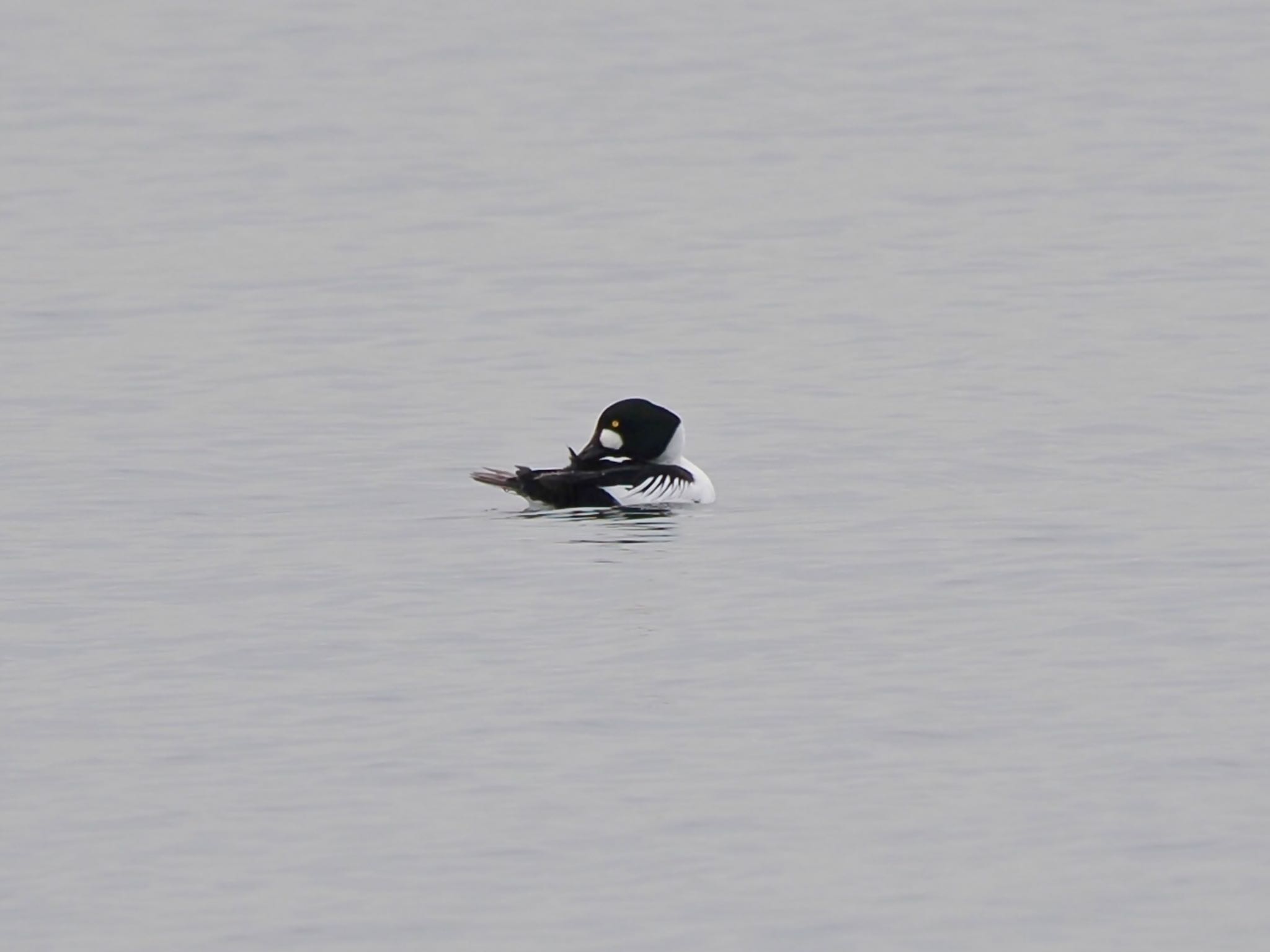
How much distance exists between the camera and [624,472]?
16562mm

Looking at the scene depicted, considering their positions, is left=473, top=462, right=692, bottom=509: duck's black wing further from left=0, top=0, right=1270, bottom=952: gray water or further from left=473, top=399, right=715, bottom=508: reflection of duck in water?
left=0, top=0, right=1270, bottom=952: gray water

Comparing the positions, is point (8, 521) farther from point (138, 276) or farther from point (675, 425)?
point (138, 276)

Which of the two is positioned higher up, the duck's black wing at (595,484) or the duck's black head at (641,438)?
the duck's black head at (641,438)

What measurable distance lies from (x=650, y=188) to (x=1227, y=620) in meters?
24.1

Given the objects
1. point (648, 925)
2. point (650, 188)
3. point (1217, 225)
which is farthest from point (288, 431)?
point (650, 188)

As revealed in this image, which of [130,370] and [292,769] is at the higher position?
[130,370]

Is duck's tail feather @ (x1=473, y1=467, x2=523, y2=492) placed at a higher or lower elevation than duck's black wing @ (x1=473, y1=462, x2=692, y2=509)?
lower

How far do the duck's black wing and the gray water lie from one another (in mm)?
199

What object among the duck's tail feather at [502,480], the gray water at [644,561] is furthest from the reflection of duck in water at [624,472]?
the gray water at [644,561]

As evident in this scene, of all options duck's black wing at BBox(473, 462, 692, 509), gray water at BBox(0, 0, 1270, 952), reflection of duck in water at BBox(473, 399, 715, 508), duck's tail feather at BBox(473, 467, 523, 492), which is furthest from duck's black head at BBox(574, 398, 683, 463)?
duck's tail feather at BBox(473, 467, 523, 492)

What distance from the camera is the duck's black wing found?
1633 cm

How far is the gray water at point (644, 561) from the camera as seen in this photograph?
992 centimetres

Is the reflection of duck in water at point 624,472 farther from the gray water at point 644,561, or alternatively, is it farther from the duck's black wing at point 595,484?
the gray water at point 644,561

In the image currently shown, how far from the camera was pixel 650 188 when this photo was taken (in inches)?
1448
